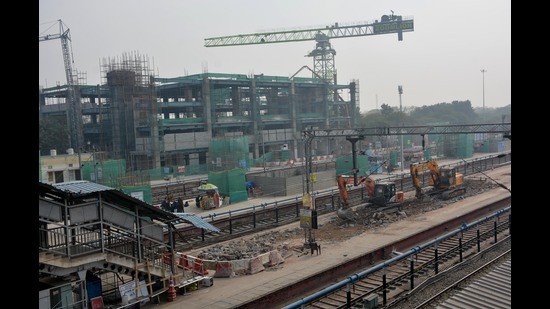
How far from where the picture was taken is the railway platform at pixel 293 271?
1366cm

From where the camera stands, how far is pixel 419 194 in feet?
98.1

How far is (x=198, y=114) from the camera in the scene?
208 feet

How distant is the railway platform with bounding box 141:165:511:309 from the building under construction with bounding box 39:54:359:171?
20.7 m

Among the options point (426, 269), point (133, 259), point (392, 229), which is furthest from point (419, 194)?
point (133, 259)

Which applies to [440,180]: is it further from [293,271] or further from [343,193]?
[293,271]

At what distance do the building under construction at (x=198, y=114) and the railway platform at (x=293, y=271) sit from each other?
2070cm

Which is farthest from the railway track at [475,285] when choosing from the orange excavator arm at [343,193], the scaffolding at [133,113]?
the scaffolding at [133,113]

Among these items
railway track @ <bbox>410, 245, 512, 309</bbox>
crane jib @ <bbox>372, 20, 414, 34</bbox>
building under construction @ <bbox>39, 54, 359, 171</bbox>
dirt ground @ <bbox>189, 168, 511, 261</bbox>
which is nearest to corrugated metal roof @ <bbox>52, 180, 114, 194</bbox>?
dirt ground @ <bbox>189, 168, 511, 261</bbox>

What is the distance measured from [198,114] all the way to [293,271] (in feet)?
162

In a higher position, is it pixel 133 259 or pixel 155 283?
pixel 133 259

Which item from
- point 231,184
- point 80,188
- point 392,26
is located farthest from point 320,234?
point 392,26
